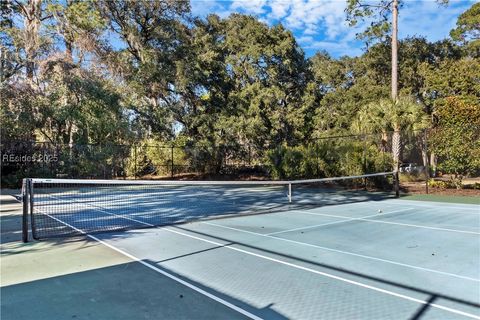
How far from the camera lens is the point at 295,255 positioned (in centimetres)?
599

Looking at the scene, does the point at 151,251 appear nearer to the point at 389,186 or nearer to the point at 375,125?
the point at 389,186

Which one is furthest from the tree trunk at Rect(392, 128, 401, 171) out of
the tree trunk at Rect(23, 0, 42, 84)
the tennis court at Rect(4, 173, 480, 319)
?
the tree trunk at Rect(23, 0, 42, 84)

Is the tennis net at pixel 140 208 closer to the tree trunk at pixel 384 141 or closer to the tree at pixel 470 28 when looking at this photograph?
the tree trunk at pixel 384 141

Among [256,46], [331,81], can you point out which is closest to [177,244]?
[256,46]

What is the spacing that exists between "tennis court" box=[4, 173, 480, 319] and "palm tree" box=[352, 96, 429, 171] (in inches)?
238

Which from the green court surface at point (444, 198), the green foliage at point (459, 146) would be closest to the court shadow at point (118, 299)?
the green court surface at point (444, 198)

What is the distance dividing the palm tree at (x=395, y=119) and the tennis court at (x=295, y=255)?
6057 mm

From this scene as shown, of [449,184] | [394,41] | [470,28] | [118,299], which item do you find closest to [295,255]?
[118,299]

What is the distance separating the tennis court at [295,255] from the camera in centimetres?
405

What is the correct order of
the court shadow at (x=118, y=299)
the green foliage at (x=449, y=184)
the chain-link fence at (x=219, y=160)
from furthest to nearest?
the chain-link fence at (x=219, y=160) → the green foliage at (x=449, y=184) → the court shadow at (x=118, y=299)

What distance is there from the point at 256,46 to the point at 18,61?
14.9 m

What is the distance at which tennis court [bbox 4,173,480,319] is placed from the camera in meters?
4.05

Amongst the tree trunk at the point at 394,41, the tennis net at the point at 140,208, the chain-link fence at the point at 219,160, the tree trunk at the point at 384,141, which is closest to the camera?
the tennis net at the point at 140,208

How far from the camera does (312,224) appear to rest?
342 inches
